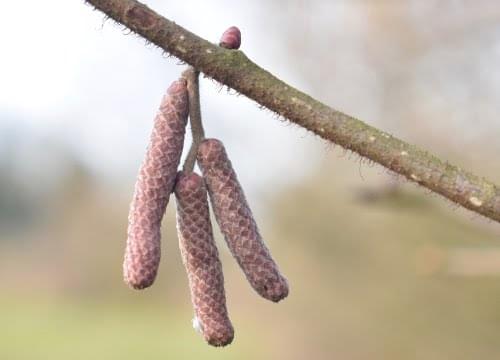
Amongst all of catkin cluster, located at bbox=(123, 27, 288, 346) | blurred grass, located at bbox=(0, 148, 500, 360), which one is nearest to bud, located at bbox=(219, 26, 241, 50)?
catkin cluster, located at bbox=(123, 27, 288, 346)

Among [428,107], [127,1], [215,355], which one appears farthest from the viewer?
[215,355]

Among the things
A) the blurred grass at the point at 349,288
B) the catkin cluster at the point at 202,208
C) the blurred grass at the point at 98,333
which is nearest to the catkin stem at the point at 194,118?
the catkin cluster at the point at 202,208

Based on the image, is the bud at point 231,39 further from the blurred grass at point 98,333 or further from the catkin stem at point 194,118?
the blurred grass at point 98,333

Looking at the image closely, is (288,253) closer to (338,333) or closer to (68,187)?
(338,333)

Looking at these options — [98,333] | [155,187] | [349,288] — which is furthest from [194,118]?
[98,333]

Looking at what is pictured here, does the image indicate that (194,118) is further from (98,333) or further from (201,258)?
(98,333)

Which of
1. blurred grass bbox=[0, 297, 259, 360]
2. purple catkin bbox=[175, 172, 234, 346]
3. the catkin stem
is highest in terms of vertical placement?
the catkin stem

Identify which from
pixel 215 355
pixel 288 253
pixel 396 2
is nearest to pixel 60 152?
pixel 215 355

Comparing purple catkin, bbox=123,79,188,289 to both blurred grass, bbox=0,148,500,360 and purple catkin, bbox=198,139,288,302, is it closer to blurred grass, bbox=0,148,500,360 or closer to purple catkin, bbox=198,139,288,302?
purple catkin, bbox=198,139,288,302
